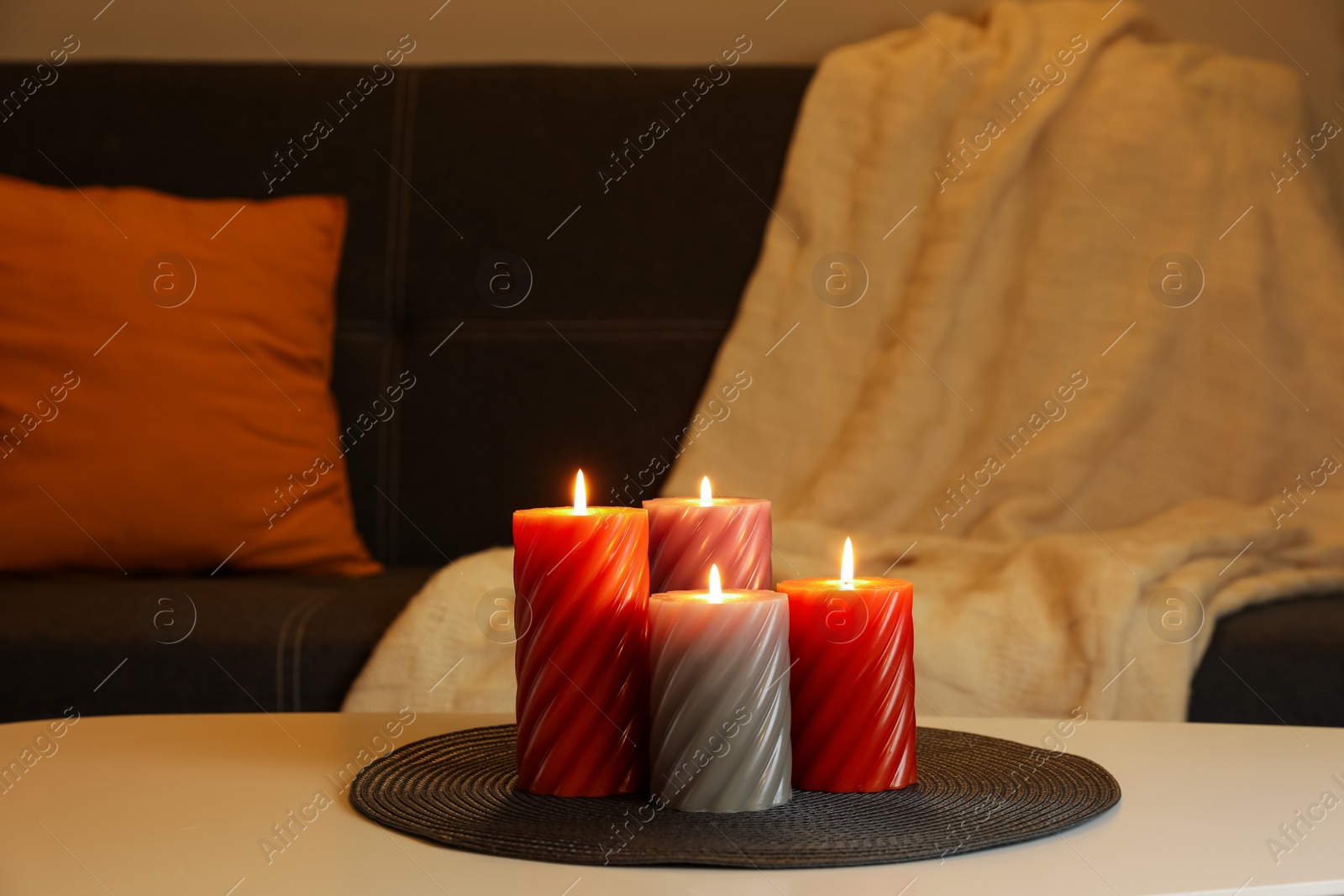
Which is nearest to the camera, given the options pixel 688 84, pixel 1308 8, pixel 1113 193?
pixel 1113 193

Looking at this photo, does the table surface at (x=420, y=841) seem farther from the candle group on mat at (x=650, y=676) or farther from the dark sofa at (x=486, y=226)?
the dark sofa at (x=486, y=226)

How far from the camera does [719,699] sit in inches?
20.2

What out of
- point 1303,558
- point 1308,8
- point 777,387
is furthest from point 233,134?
point 1308,8

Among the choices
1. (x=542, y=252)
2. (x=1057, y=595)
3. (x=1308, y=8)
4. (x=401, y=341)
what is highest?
(x=1308, y=8)

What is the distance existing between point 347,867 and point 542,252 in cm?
125

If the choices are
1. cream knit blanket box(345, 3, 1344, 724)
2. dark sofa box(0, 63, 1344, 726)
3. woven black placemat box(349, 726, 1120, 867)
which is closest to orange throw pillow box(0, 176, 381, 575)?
dark sofa box(0, 63, 1344, 726)

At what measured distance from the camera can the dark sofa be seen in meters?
1.59

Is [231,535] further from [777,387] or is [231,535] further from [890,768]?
[890,768]

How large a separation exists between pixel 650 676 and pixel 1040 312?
3.86ft

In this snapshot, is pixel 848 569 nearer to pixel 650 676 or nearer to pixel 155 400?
pixel 650 676

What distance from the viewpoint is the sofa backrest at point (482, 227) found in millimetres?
1589

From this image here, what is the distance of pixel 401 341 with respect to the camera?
1670 millimetres

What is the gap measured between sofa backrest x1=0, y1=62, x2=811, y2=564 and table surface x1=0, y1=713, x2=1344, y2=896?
88 centimetres

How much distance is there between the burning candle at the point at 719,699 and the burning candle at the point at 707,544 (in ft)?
0.18
